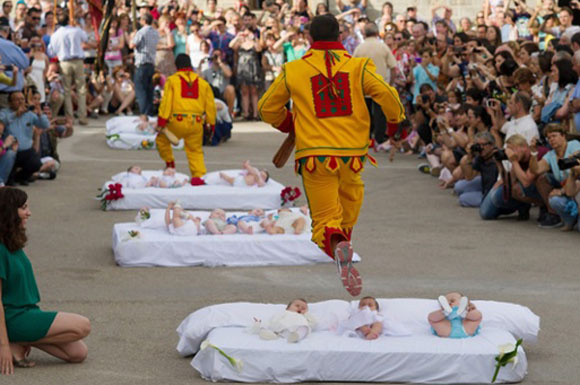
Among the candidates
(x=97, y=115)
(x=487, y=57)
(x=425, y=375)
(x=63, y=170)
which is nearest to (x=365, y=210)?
(x=487, y=57)

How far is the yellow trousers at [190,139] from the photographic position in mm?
14359

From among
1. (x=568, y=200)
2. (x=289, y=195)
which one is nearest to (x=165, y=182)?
(x=289, y=195)

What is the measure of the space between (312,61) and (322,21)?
0.27 metres

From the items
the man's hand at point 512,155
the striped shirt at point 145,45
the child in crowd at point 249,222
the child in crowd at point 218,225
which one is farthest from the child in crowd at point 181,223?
the striped shirt at point 145,45

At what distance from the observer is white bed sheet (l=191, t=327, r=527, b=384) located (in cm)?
653

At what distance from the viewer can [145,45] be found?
76.1ft

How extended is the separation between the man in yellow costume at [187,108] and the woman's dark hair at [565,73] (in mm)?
4429

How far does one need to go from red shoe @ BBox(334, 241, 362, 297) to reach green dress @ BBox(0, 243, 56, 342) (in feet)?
5.60

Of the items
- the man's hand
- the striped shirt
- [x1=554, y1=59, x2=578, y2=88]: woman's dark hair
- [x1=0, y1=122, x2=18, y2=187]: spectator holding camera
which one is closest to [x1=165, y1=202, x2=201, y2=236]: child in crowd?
the man's hand

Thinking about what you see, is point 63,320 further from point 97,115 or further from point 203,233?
point 97,115

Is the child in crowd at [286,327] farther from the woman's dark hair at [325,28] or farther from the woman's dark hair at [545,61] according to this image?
the woman's dark hair at [545,61]

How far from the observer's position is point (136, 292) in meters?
9.05

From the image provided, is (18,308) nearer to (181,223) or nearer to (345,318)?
(345,318)

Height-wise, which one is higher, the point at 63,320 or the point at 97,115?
the point at 63,320
